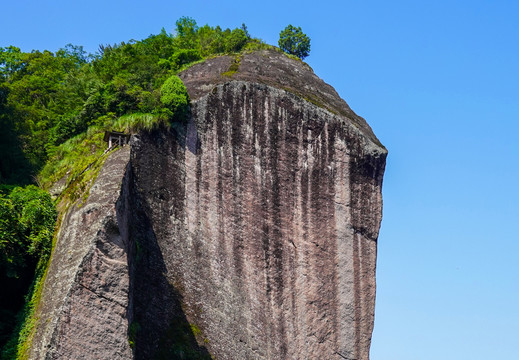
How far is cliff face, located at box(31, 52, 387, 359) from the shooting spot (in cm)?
2719

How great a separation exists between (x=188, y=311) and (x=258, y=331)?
2.84 m

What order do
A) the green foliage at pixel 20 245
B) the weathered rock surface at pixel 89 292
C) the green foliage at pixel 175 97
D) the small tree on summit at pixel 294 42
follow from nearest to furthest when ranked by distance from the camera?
the weathered rock surface at pixel 89 292, the green foliage at pixel 20 245, the green foliage at pixel 175 97, the small tree on summit at pixel 294 42

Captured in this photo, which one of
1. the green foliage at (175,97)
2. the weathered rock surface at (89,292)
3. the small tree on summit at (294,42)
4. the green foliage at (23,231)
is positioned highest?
the small tree on summit at (294,42)

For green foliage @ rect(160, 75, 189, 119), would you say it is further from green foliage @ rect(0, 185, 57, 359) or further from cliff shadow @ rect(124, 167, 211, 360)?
green foliage @ rect(0, 185, 57, 359)

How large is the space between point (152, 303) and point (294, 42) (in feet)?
63.6

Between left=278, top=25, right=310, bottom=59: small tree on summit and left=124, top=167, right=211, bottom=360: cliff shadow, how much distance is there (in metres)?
16.5

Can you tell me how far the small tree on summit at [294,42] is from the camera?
4169 centimetres

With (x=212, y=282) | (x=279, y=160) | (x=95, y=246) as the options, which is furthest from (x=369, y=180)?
(x=95, y=246)

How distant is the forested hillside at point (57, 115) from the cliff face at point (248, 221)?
144 cm

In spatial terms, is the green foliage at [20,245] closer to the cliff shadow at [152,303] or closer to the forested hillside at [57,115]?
the forested hillside at [57,115]

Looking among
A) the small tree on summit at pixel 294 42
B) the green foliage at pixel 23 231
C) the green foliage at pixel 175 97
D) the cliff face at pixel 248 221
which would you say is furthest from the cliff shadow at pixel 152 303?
the small tree on summit at pixel 294 42

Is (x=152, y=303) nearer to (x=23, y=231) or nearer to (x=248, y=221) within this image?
(x=23, y=231)

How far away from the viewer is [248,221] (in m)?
29.9

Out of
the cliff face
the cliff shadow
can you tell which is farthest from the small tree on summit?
the cliff shadow
